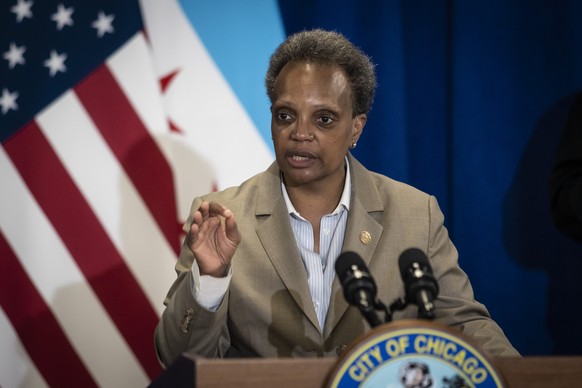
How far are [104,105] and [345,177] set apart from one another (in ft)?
3.33

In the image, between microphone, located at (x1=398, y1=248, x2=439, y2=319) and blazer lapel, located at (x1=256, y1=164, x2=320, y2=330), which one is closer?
microphone, located at (x1=398, y1=248, x2=439, y2=319)

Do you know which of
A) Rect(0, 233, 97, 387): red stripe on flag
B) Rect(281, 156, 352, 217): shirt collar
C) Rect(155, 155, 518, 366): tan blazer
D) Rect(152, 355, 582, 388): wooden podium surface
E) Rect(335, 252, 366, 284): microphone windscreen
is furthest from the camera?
Rect(0, 233, 97, 387): red stripe on flag

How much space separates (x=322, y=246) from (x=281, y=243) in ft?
0.41

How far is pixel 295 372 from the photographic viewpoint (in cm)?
137

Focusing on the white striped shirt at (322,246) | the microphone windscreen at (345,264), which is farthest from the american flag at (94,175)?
the microphone windscreen at (345,264)

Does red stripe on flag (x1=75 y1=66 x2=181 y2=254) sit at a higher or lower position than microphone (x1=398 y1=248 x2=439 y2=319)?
higher

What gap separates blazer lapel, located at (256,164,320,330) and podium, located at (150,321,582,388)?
743 millimetres

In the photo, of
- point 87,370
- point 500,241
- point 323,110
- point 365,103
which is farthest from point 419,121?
point 87,370

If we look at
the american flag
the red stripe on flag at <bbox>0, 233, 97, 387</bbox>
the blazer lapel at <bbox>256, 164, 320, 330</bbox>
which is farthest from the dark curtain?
the red stripe on flag at <bbox>0, 233, 97, 387</bbox>

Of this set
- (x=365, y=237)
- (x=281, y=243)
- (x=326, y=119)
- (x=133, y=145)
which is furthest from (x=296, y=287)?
(x=133, y=145)

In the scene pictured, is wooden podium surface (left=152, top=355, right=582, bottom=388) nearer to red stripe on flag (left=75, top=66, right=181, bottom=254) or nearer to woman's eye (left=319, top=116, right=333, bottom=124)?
woman's eye (left=319, top=116, right=333, bottom=124)

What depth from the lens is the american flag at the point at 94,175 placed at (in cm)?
288

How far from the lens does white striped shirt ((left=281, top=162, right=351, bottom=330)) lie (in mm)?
2211

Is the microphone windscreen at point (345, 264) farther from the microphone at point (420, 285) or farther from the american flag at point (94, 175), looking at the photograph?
the american flag at point (94, 175)
